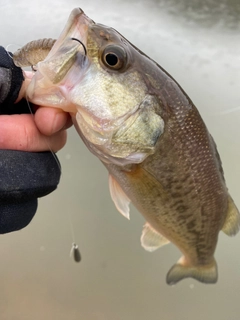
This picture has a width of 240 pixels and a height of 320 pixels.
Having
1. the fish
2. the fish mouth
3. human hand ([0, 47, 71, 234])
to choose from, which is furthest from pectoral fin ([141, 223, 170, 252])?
the fish mouth

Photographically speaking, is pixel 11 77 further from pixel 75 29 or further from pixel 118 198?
pixel 118 198

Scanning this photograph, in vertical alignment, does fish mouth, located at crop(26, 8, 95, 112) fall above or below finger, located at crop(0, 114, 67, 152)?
above

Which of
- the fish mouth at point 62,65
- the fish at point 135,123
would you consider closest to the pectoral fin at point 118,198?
the fish at point 135,123

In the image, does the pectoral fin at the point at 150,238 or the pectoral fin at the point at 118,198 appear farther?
the pectoral fin at the point at 150,238

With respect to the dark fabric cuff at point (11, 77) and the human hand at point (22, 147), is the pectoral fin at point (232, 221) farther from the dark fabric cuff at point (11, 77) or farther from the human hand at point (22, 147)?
the dark fabric cuff at point (11, 77)

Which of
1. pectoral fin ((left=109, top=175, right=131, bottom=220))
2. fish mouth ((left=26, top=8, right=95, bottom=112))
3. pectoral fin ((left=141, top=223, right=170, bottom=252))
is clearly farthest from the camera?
pectoral fin ((left=141, top=223, right=170, bottom=252))

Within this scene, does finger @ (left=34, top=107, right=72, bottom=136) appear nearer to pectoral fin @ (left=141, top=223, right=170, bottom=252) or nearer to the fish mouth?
the fish mouth
